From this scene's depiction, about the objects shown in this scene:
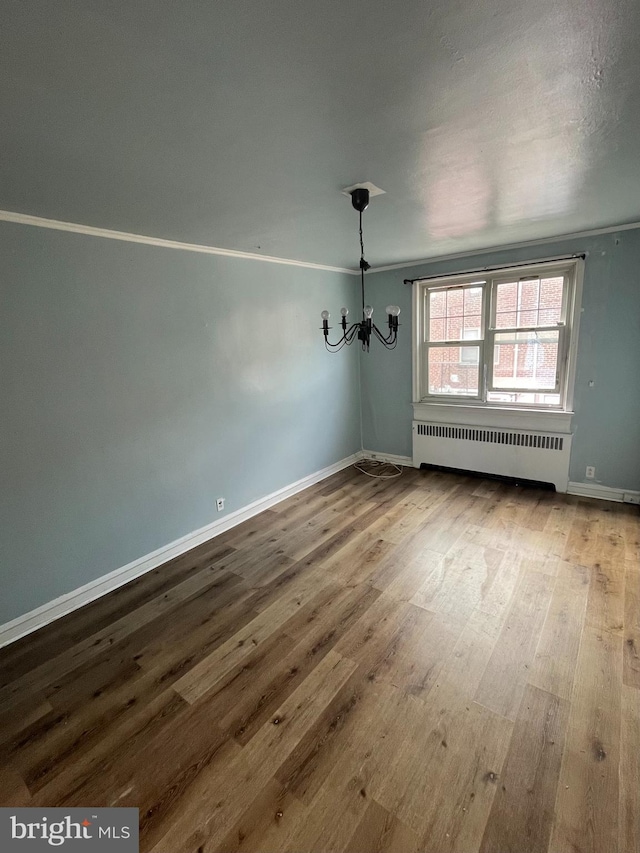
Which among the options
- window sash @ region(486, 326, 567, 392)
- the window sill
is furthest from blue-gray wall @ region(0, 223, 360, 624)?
window sash @ region(486, 326, 567, 392)

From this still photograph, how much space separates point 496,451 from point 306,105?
3.83 meters

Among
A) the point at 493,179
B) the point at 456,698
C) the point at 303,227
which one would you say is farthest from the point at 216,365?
the point at 456,698

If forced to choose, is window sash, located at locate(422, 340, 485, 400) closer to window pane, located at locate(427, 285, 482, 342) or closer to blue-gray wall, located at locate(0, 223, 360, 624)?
window pane, located at locate(427, 285, 482, 342)

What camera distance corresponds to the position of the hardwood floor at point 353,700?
1.36 meters

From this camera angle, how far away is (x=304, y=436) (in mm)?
4363

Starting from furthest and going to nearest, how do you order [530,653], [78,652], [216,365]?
[216,365]
[78,652]
[530,653]

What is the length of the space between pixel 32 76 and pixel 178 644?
2560 millimetres

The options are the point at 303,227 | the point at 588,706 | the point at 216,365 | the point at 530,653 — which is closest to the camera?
the point at 588,706

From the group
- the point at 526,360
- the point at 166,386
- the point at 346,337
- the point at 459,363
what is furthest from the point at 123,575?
the point at 526,360

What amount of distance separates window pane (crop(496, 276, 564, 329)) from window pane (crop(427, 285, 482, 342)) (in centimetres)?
23

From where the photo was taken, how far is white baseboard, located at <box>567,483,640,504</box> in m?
3.60

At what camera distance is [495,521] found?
344cm

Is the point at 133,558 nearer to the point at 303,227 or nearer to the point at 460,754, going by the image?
the point at 460,754

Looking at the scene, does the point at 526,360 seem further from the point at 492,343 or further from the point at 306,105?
the point at 306,105
